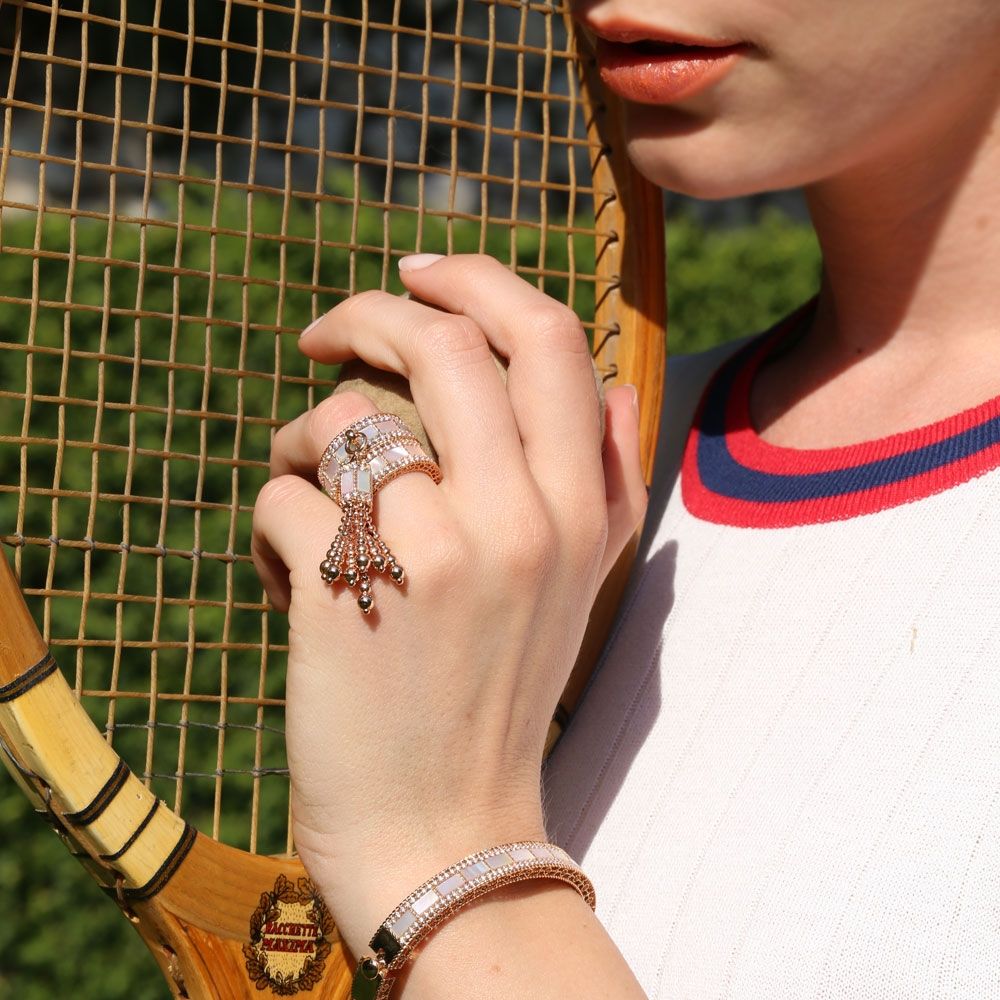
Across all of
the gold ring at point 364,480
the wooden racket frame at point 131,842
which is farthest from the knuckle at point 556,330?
the wooden racket frame at point 131,842

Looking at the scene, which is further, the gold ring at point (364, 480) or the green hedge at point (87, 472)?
the green hedge at point (87, 472)

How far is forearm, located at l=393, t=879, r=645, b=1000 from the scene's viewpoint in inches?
34.4

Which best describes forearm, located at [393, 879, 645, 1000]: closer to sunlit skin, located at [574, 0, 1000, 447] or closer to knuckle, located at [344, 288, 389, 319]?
knuckle, located at [344, 288, 389, 319]

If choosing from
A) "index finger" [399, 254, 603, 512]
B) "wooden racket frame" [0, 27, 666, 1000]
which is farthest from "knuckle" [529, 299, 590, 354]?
"wooden racket frame" [0, 27, 666, 1000]

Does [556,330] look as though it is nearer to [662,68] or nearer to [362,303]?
[362,303]

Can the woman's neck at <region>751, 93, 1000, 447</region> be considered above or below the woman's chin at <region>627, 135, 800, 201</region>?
below

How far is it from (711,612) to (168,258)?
2.73 meters

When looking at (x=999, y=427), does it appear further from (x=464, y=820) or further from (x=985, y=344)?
(x=464, y=820)

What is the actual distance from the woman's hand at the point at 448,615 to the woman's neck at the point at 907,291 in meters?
0.41

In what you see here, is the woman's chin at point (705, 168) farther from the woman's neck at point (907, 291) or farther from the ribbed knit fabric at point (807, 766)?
the ribbed knit fabric at point (807, 766)

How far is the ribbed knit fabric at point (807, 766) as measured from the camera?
2.98 feet

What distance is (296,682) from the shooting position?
94 cm

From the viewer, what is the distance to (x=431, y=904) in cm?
88

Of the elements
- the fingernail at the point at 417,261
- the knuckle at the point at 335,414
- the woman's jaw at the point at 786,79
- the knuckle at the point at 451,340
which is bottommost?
A: the knuckle at the point at 335,414
